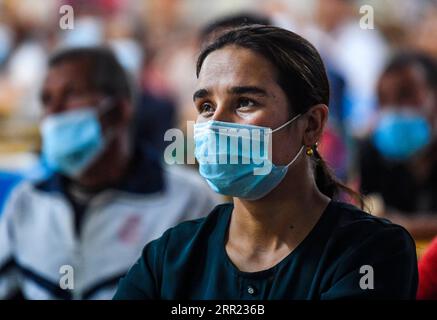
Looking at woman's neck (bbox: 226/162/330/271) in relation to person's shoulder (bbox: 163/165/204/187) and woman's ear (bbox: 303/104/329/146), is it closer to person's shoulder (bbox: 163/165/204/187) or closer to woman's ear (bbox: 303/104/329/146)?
woman's ear (bbox: 303/104/329/146)

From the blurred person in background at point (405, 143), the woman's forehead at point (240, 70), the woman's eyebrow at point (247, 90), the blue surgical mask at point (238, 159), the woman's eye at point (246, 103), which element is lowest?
the blurred person in background at point (405, 143)

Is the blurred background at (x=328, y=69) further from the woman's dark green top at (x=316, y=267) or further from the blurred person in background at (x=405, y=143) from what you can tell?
the woman's dark green top at (x=316, y=267)

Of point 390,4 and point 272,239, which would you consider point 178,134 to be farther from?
point 390,4

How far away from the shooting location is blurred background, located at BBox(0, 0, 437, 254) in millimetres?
4844

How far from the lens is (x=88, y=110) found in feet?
12.4

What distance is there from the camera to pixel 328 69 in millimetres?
4723

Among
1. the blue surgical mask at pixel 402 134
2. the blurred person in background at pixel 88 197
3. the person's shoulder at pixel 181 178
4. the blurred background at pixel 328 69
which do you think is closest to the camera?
the blurred person in background at pixel 88 197

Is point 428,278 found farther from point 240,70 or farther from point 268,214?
point 240,70

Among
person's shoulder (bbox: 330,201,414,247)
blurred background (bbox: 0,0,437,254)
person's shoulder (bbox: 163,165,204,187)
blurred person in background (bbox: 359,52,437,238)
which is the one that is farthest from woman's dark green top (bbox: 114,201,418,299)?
blurred person in background (bbox: 359,52,437,238)

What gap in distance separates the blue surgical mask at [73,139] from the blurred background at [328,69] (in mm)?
185

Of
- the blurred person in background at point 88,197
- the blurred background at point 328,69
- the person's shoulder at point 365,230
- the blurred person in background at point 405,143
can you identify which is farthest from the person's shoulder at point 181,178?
the person's shoulder at point 365,230

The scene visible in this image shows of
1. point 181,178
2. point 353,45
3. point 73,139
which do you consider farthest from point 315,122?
point 353,45

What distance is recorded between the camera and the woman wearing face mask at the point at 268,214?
1.81 m

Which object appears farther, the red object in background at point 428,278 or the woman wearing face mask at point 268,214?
the red object in background at point 428,278
